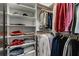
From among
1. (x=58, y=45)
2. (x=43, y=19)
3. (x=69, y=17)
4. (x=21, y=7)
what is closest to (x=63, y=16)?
(x=69, y=17)

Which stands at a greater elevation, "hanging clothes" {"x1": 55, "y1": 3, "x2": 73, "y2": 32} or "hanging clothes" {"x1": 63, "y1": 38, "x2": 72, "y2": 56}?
"hanging clothes" {"x1": 55, "y1": 3, "x2": 73, "y2": 32}

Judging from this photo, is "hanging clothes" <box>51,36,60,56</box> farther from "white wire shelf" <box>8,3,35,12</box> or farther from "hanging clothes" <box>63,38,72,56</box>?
"white wire shelf" <box>8,3,35,12</box>

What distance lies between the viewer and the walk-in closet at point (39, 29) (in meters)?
1.22

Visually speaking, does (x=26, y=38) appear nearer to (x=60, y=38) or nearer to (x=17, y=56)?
(x=17, y=56)

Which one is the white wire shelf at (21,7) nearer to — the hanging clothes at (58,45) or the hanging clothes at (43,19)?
the hanging clothes at (43,19)

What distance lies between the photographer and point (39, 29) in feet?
4.16

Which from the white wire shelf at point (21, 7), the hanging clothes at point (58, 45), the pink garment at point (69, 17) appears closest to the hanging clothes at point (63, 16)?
the pink garment at point (69, 17)

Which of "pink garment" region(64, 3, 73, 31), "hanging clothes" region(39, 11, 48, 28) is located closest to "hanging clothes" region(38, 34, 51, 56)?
"hanging clothes" region(39, 11, 48, 28)

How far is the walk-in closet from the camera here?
4.00ft

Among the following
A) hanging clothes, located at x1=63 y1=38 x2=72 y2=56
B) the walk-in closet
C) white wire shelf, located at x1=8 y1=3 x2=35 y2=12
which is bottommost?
hanging clothes, located at x1=63 y1=38 x2=72 y2=56

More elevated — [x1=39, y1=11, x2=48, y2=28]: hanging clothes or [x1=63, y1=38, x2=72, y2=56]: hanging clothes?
[x1=39, y1=11, x2=48, y2=28]: hanging clothes

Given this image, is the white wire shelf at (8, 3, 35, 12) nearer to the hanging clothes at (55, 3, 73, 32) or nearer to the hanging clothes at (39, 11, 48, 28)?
the hanging clothes at (39, 11, 48, 28)

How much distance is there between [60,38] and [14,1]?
66 cm

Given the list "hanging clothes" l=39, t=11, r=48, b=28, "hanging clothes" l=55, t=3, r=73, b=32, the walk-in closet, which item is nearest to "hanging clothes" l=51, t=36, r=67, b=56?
the walk-in closet
